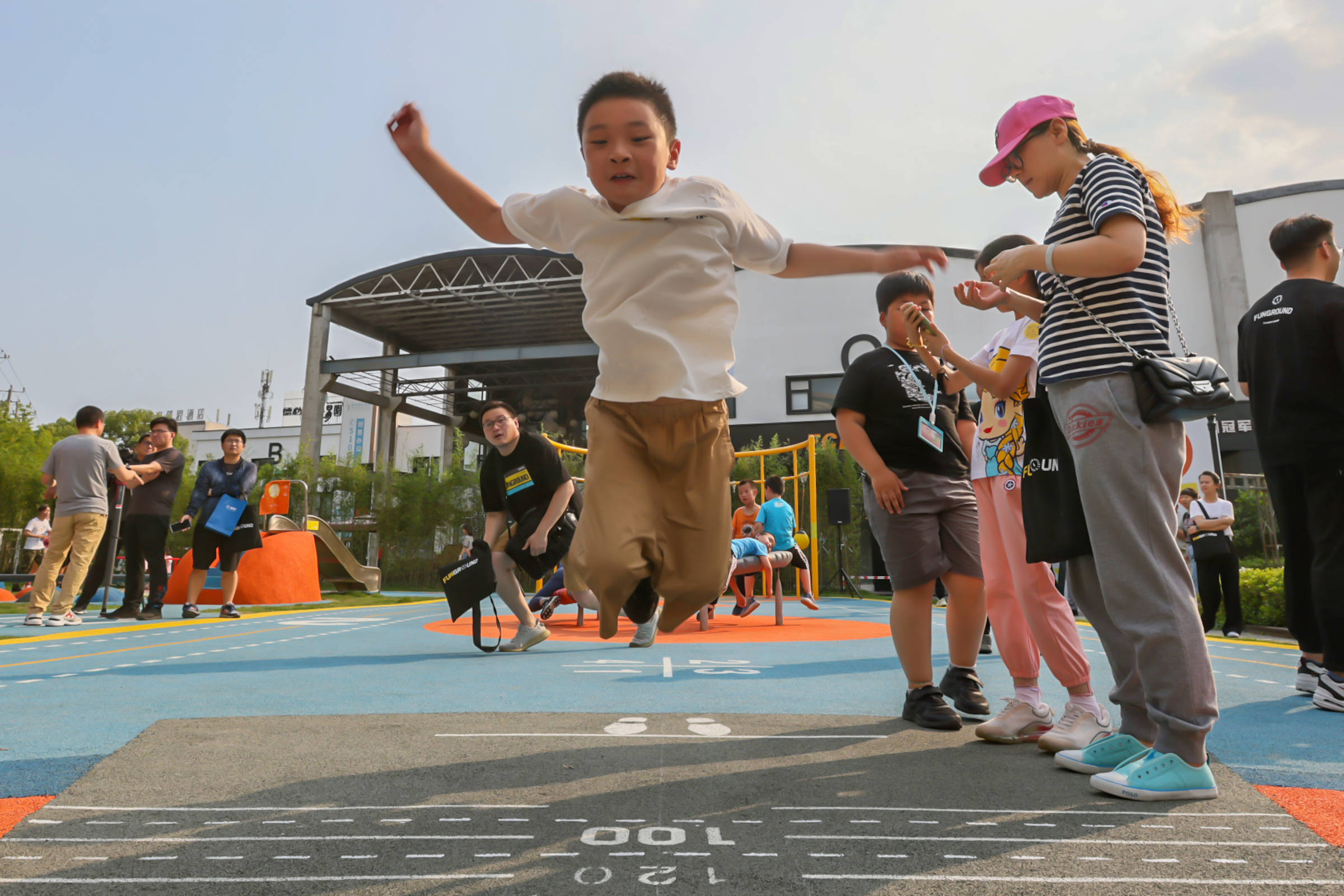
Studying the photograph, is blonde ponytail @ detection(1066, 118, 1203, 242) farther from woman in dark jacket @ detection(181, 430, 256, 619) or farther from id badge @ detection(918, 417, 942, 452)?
woman in dark jacket @ detection(181, 430, 256, 619)

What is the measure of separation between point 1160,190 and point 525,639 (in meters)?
4.40

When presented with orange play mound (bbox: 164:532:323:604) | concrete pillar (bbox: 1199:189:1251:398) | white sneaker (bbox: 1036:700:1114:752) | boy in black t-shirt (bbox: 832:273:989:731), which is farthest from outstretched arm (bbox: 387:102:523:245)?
concrete pillar (bbox: 1199:189:1251:398)

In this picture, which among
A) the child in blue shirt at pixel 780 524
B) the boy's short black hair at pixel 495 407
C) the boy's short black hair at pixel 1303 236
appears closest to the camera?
the boy's short black hair at pixel 1303 236

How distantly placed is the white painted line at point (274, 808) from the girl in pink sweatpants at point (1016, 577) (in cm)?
75

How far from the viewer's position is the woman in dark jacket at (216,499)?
770 centimetres

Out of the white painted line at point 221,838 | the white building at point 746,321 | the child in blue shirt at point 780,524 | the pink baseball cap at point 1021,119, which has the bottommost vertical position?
the white painted line at point 221,838

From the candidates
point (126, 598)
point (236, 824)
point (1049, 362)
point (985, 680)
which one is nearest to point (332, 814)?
point (236, 824)

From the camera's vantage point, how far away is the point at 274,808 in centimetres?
176

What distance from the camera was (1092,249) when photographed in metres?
1.99

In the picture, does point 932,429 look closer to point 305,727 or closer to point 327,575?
point 305,727

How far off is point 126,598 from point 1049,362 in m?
8.10

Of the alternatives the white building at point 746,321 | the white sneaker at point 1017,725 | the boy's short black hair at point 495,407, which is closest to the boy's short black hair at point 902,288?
the white sneaker at point 1017,725

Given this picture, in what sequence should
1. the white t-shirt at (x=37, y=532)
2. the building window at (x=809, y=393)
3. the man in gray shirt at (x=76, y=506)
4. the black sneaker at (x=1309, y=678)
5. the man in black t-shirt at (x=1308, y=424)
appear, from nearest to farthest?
the man in black t-shirt at (x=1308, y=424) < the black sneaker at (x=1309, y=678) < the man in gray shirt at (x=76, y=506) < the white t-shirt at (x=37, y=532) < the building window at (x=809, y=393)

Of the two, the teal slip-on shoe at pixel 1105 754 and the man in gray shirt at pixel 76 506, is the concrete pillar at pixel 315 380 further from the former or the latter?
the teal slip-on shoe at pixel 1105 754
